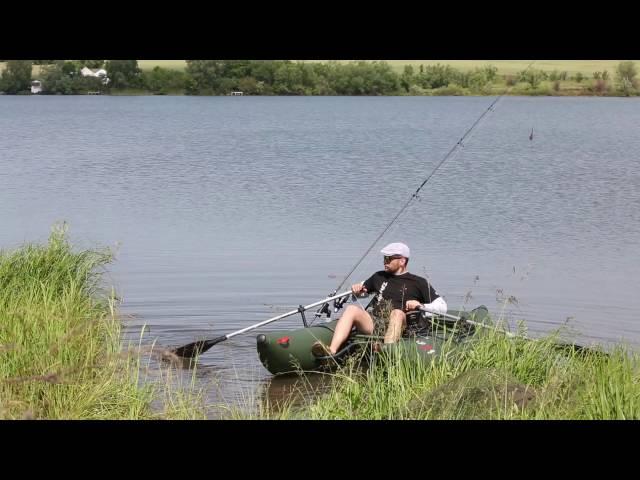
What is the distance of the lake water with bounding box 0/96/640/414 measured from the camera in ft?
38.6

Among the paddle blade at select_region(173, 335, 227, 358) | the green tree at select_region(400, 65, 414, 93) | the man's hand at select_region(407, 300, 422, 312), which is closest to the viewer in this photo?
the man's hand at select_region(407, 300, 422, 312)

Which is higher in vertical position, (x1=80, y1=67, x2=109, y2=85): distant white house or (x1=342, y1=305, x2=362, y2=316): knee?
(x1=342, y1=305, x2=362, y2=316): knee

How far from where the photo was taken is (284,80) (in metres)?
58.0

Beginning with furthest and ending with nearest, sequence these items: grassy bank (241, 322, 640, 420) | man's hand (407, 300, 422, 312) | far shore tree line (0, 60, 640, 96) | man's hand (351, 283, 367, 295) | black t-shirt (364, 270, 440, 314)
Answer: far shore tree line (0, 60, 640, 96), man's hand (351, 283, 367, 295), black t-shirt (364, 270, 440, 314), man's hand (407, 300, 422, 312), grassy bank (241, 322, 640, 420)

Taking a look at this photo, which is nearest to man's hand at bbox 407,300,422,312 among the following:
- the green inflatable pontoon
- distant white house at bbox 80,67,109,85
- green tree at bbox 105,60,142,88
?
the green inflatable pontoon

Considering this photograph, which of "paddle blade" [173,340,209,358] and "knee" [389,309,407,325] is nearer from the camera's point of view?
"knee" [389,309,407,325]

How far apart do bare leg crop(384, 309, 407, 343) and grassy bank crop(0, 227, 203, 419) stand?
1721 millimetres

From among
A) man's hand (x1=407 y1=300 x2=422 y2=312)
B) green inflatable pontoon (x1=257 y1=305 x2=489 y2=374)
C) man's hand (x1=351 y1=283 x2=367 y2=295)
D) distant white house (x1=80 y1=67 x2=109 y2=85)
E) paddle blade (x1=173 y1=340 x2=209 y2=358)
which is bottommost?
distant white house (x1=80 y1=67 x2=109 y2=85)

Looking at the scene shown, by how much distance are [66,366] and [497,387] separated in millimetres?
2648

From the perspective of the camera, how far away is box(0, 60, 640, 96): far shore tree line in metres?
51.8

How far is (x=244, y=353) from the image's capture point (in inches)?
388

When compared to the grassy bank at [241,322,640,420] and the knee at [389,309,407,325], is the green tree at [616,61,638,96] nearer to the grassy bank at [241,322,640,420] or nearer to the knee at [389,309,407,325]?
the knee at [389,309,407,325]

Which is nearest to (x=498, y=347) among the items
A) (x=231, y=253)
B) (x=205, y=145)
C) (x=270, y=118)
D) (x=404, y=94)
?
(x=231, y=253)

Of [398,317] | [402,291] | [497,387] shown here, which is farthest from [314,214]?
[497,387]
